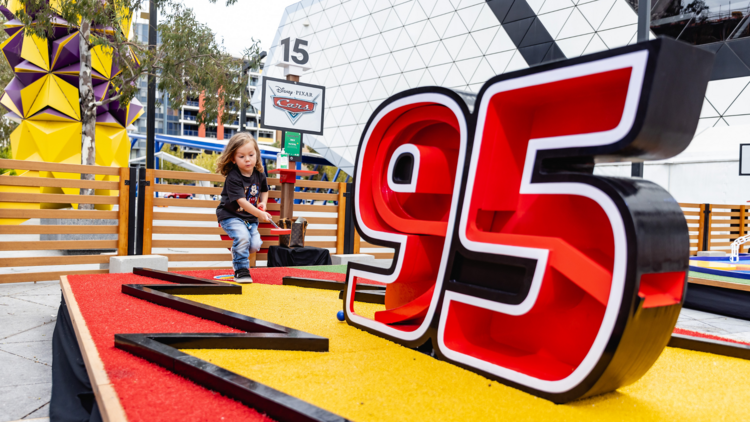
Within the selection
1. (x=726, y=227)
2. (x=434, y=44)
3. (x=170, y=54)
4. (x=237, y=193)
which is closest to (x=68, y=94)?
(x=170, y=54)

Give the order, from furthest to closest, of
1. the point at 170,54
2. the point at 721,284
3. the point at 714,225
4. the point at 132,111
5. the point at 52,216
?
the point at 714,225 → the point at 132,111 → the point at 170,54 → the point at 52,216 → the point at 721,284

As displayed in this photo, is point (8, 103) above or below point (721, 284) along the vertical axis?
above

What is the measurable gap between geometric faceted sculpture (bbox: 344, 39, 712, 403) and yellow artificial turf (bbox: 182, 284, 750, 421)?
0.33 ft

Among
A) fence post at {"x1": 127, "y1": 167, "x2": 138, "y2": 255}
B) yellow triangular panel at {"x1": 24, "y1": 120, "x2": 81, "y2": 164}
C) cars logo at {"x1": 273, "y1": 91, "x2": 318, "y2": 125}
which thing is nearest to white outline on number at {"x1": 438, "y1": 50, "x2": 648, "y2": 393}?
fence post at {"x1": 127, "y1": 167, "x2": 138, "y2": 255}

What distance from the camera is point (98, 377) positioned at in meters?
2.12

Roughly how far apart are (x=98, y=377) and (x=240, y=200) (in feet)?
10.3

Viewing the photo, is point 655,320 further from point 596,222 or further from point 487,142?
point 487,142

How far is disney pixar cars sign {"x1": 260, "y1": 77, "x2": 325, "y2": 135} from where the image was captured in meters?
8.49

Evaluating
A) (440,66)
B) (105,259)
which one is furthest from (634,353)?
(440,66)

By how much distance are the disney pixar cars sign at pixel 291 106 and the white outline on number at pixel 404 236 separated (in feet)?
18.0

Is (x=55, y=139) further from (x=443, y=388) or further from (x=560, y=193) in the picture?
(x=560, y=193)

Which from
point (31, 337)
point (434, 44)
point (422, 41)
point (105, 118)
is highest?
point (422, 41)

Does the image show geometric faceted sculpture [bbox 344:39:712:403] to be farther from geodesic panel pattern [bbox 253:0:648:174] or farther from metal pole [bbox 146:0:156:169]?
geodesic panel pattern [bbox 253:0:648:174]

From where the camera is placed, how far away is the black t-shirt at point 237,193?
17.1 ft
